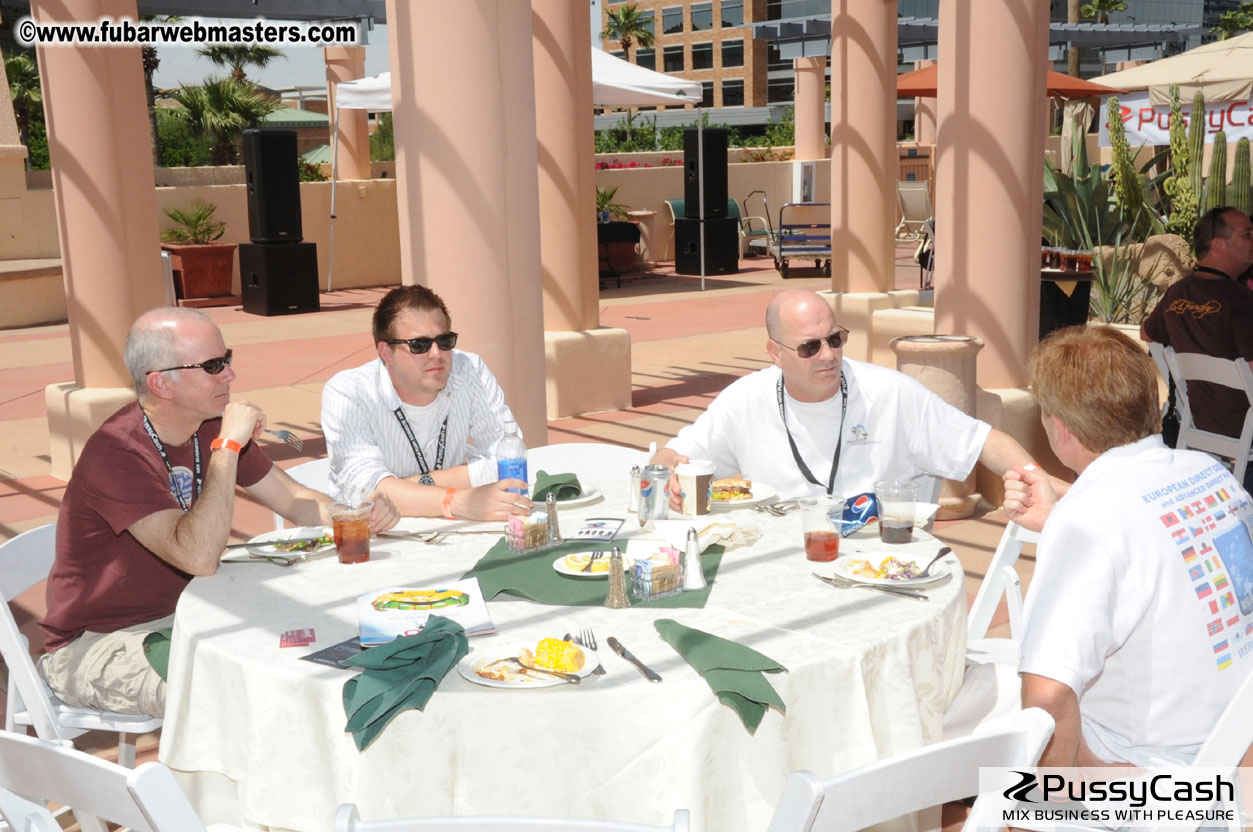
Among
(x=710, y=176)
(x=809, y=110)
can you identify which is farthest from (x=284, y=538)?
(x=809, y=110)

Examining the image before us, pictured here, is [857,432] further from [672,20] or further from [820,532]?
[672,20]

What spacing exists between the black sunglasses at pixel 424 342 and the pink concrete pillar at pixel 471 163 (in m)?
1.36

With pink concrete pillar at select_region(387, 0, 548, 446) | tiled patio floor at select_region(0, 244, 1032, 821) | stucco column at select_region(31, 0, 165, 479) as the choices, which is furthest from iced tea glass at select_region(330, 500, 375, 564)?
stucco column at select_region(31, 0, 165, 479)

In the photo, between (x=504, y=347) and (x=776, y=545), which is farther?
(x=504, y=347)

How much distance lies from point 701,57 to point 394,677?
7349cm

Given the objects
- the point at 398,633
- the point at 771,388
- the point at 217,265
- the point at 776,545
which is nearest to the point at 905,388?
the point at 771,388

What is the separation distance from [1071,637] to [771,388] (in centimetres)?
172

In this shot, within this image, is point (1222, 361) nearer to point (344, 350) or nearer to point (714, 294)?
point (344, 350)

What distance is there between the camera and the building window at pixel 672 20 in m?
73.2

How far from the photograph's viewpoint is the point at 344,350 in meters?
10.6

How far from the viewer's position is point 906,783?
A: 1690 mm

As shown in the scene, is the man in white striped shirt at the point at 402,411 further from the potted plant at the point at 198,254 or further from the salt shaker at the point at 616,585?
the potted plant at the point at 198,254

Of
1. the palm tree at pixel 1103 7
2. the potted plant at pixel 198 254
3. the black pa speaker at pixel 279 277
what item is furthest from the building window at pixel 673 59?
the black pa speaker at pixel 279 277

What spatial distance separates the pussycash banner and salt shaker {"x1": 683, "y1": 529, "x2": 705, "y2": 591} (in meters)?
8.84
